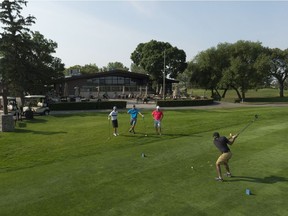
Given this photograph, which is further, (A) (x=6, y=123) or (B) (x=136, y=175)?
(A) (x=6, y=123)

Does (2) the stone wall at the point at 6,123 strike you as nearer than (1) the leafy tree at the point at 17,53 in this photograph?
Yes

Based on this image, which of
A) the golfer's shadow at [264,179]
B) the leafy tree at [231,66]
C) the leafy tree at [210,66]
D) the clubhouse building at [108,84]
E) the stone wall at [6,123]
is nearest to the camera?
the golfer's shadow at [264,179]

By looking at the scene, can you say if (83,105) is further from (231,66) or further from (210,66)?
(210,66)

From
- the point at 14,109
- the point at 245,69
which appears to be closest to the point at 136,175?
the point at 14,109

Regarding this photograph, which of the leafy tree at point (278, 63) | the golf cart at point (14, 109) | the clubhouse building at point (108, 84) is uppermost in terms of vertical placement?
the leafy tree at point (278, 63)

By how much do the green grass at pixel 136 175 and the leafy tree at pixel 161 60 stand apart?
5924cm

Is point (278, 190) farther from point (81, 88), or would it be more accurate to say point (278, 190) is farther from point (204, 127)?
point (81, 88)

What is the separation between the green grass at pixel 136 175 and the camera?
984cm

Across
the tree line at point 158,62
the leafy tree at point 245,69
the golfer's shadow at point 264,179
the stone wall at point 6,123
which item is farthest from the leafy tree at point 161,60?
the golfer's shadow at point 264,179

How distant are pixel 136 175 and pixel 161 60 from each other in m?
69.6

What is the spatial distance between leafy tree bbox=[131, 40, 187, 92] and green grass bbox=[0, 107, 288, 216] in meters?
59.2

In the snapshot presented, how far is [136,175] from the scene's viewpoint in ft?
42.7

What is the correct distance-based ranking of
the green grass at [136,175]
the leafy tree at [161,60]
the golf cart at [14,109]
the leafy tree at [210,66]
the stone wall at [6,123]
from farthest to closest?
the leafy tree at [161,60], the leafy tree at [210,66], the golf cart at [14,109], the stone wall at [6,123], the green grass at [136,175]

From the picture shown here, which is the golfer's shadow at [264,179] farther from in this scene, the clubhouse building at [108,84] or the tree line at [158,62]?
the clubhouse building at [108,84]
